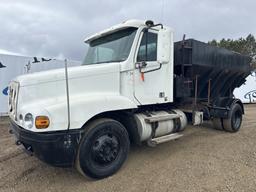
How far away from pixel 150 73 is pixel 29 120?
2.43 metres

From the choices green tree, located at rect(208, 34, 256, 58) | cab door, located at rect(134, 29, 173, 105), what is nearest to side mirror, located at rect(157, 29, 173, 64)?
cab door, located at rect(134, 29, 173, 105)

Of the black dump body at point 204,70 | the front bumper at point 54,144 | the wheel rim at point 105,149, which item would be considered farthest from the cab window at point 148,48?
the front bumper at point 54,144

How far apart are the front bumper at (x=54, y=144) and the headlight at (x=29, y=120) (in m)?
0.10

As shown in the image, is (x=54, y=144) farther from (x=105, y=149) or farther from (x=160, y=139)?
(x=160, y=139)

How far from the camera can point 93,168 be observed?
356cm

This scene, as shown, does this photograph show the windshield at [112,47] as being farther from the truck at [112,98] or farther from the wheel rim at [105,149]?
the wheel rim at [105,149]

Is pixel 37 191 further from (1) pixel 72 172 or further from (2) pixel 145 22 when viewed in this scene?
(2) pixel 145 22

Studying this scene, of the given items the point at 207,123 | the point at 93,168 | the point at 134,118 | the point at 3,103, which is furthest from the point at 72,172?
the point at 3,103

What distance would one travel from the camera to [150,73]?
14.7 feet

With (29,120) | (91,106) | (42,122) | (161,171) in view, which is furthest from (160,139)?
(29,120)

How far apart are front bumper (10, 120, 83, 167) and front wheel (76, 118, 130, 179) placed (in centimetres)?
15

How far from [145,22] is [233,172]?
3217mm

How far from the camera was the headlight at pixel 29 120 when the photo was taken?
10.3 feet

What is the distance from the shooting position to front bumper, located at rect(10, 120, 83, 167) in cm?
316
